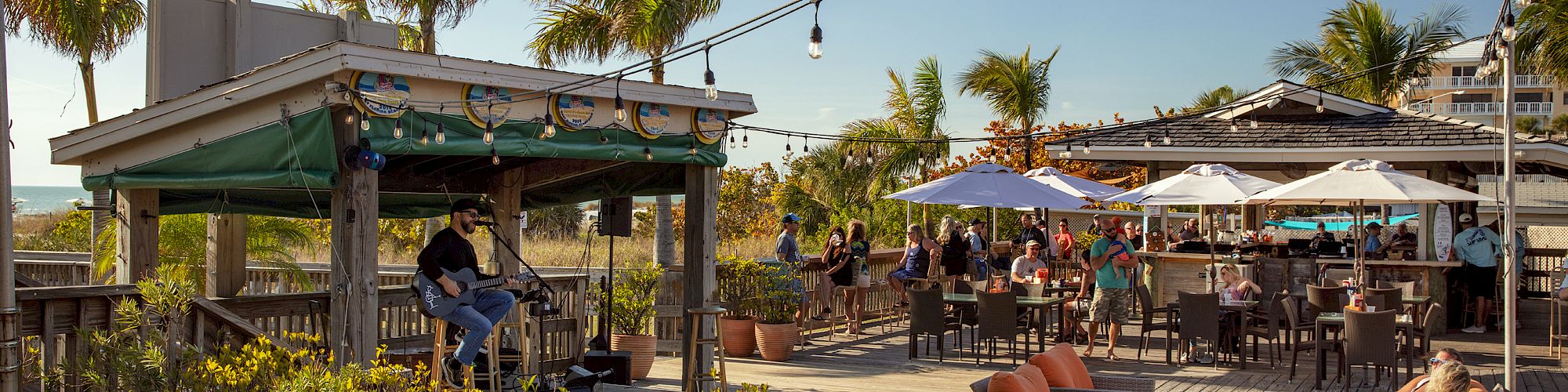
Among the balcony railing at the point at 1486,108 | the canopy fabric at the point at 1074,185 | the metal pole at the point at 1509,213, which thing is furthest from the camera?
the balcony railing at the point at 1486,108

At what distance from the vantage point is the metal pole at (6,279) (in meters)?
5.51

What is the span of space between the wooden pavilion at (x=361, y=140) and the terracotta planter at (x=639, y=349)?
1308 mm

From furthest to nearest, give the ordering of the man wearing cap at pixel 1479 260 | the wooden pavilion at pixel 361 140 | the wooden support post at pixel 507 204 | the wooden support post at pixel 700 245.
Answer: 1. the man wearing cap at pixel 1479 260
2. the wooden support post at pixel 507 204
3. the wooden support post at pixel 700 245
4. the wooden pavilion at pixel 361 140

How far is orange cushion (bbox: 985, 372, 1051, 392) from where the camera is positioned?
554 cm

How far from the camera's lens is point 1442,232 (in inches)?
572

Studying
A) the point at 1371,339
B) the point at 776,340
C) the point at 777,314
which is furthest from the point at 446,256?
the point at 1371,339

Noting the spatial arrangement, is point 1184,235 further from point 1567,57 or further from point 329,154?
point 329,154

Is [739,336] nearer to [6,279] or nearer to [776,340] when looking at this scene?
[776,340]

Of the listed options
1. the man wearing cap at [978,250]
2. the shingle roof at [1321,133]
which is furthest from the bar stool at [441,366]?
the shingle roof at [1321,133]

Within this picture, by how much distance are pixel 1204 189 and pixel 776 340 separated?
5.44 metres

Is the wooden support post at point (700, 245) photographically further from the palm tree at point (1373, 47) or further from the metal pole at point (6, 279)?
the palm tree at point (1373, 47)

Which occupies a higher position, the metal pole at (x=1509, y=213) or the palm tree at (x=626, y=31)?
the palm tree at (x=626, y=31)

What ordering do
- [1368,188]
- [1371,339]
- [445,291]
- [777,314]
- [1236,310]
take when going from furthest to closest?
1. [777,314]
2. [1368,188]
3. [1236,310]
4. [1371,339]
5. [445,291]

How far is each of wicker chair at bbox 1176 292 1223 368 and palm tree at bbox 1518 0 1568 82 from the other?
532 inches
